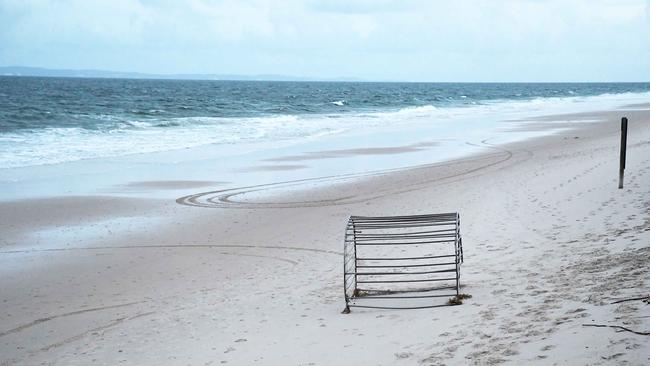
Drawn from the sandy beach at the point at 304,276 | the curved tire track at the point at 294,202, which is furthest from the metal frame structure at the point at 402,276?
the curved tire track at the point at 294,202

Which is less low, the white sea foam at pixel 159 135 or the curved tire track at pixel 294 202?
the white sea foam at pixel 159 135

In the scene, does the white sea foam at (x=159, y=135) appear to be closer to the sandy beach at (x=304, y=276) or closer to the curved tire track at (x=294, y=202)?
the curved tire track at (x=294, y=202)

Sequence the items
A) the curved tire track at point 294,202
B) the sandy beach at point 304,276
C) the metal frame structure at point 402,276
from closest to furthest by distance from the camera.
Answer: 1. the sandy beach at point 304,276
2. the metal frame structure at point 402,276
3. the curved tire track at point 294,202

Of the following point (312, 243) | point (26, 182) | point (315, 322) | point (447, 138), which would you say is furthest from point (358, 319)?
point (447, 138)

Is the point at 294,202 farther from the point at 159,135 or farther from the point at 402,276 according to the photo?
the point at 159,135

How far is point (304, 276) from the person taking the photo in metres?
8.23

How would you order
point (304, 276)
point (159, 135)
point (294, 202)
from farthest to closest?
Answer: 1. point (159, 135)
2. point (294, 202)
3. point (304, 276)

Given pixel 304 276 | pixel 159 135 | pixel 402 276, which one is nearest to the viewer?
pixel 402 276

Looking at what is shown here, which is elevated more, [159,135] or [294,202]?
[159,135]

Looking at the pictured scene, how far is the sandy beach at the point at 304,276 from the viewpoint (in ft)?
17.0

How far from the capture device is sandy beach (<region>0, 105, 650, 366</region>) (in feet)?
17.0

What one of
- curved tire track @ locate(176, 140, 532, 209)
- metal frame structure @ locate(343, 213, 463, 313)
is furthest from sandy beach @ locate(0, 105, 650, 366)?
metal frame structure @ locate(343, 213, 463, 313)

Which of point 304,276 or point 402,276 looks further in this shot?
point 304,276

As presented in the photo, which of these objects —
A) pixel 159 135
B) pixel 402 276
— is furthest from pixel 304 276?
pixel 159 135
